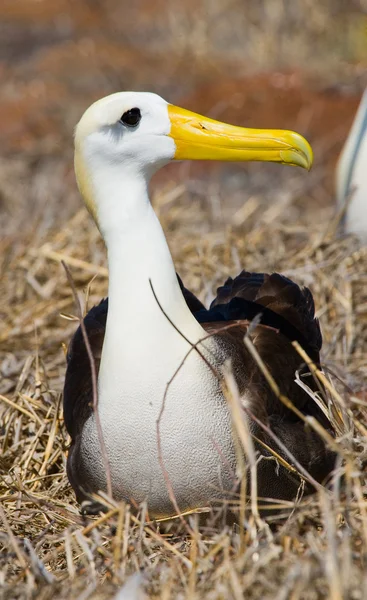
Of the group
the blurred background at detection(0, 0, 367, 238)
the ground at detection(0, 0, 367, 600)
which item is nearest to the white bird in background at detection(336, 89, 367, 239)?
the ground at detection(0, 0, 367, 600)

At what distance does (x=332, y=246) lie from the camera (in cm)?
554

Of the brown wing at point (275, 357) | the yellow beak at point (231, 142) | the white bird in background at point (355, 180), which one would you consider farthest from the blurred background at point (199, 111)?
the yellow beak at point (231, 142)

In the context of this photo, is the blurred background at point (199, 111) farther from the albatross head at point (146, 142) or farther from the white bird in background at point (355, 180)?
the albatross head at point (146, 142)

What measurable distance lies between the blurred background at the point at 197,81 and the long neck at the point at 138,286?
340 centimetres

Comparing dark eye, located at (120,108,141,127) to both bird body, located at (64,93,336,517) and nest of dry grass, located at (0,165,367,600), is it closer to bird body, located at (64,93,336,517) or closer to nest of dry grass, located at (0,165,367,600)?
bird body, located at (64,93,336,517)

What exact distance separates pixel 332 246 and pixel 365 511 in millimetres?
2840

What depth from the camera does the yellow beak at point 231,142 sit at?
3.23m

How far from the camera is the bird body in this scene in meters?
3.16

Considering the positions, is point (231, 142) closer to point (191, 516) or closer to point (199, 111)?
point (191, 516)

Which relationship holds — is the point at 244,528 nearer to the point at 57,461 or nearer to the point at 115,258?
the point at 115,258

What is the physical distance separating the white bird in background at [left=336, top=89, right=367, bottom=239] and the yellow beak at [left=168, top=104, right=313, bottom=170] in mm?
2452

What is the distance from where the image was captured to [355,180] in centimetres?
605

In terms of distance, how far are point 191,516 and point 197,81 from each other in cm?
991

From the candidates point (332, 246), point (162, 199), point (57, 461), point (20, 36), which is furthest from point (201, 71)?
point (57, 461)
